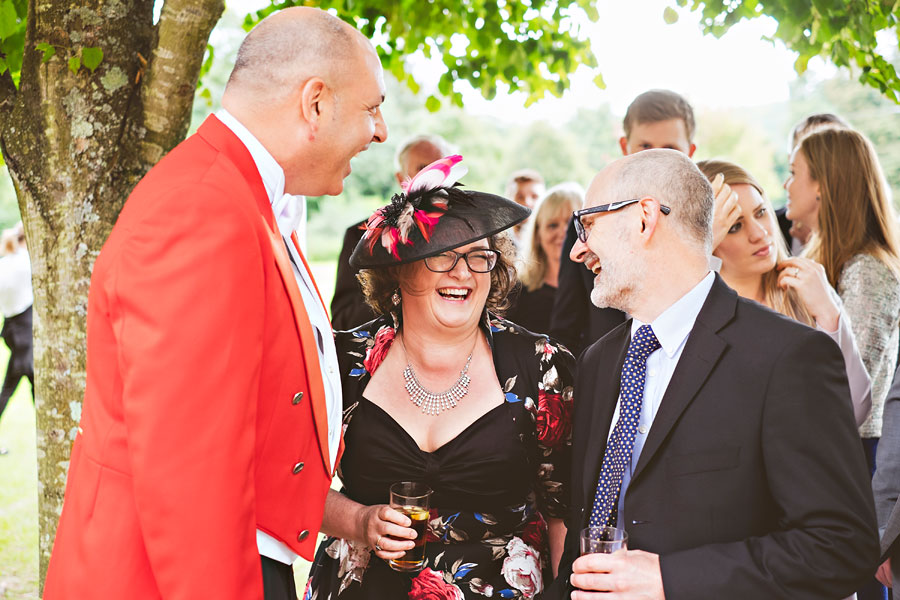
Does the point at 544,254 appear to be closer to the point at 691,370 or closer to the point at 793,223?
the point at 793,223

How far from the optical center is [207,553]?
1706 millimetres

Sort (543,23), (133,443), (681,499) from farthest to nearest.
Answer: (543,23) < (681,499) < (133,443)

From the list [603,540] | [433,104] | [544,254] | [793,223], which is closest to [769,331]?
[603,540]

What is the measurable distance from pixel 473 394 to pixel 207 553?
1318mm

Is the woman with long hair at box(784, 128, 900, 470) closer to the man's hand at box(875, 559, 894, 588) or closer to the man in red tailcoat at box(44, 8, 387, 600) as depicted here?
the man's hand at box(875, 559, 894, 588)

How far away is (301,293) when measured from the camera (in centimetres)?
223

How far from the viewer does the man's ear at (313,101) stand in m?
2.05

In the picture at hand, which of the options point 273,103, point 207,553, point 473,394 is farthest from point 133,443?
point 473,394

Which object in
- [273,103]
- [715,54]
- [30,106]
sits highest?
[715,54]

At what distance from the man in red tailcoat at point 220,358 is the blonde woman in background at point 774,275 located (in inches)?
77.4

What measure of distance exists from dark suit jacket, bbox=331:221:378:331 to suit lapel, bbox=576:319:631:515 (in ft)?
8.33

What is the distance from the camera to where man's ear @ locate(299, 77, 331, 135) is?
2047 millimetres

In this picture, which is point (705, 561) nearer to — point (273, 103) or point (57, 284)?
point (273, 103)

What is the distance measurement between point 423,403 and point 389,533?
0.54m
